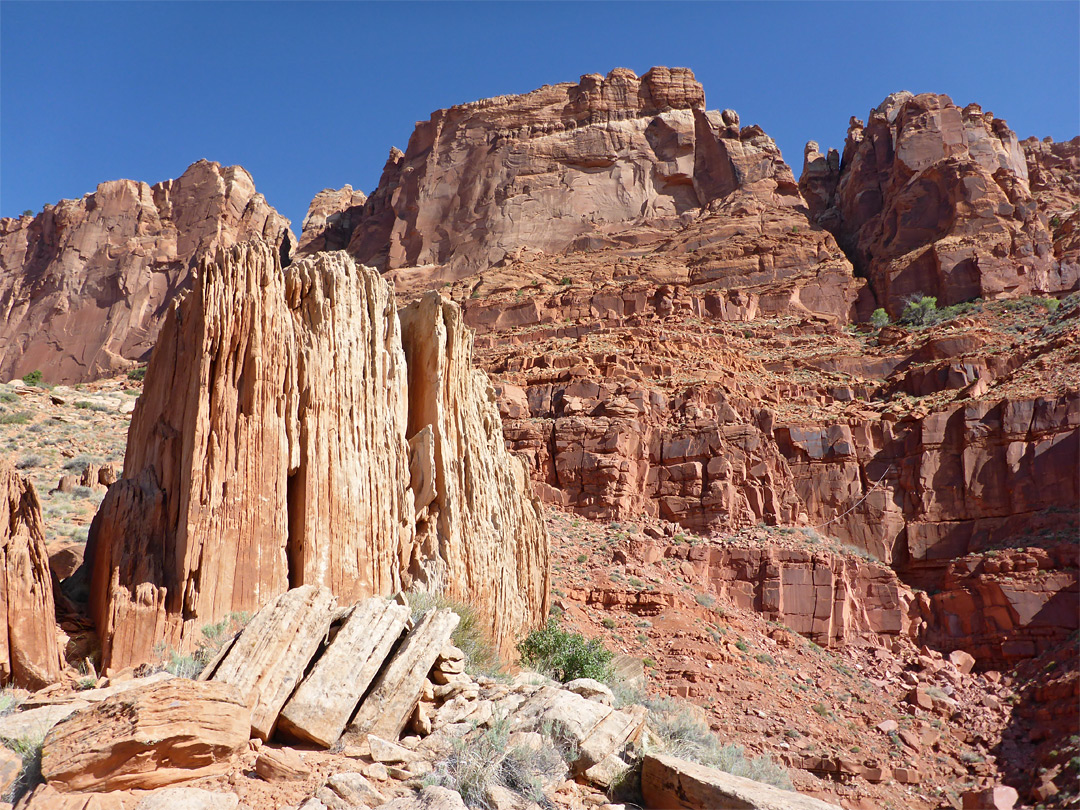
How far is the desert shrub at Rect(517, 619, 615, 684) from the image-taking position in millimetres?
14797

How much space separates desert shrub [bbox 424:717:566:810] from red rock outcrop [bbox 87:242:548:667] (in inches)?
151

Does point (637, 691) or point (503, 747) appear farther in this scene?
point (637, 691)

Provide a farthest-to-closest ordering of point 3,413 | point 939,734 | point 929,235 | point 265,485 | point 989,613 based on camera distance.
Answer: point 929,235 → point 989,613 → point 3,413 → point 939,734 → point 265,485

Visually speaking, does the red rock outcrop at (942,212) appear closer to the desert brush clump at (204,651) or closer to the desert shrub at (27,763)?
the desert brush clump at (204,651)

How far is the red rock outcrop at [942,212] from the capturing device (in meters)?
47.9

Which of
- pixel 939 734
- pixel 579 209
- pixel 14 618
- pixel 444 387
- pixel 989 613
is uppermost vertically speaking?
pixel 579 209

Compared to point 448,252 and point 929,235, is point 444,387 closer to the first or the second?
point 929,235

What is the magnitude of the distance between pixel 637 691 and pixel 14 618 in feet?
38.3

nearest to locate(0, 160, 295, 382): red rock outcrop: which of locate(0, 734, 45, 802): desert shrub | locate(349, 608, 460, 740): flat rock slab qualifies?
locate(349, 608, 460, 740): flat rock slab

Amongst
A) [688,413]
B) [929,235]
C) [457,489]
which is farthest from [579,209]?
[457,489]

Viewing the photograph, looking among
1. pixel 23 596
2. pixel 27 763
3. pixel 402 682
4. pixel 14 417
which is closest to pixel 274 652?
pixel 402 682

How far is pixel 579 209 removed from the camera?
64750 millimetres

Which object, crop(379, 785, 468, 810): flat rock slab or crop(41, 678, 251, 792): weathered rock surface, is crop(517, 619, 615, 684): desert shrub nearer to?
crop(379, 785, 468, 810): flat rock slab

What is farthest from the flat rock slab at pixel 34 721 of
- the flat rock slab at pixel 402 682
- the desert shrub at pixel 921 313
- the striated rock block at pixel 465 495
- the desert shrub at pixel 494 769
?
the desert shrub at pixel 921 313
